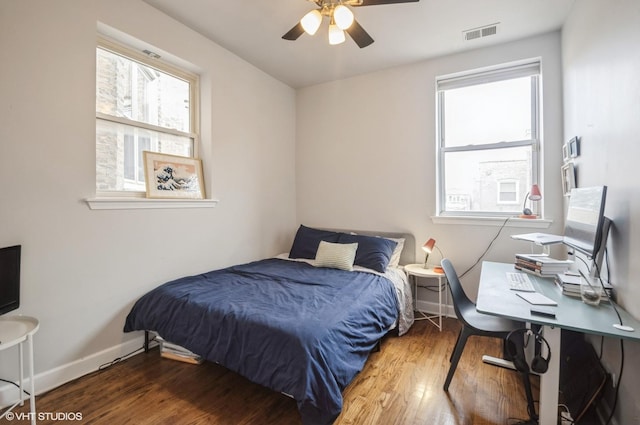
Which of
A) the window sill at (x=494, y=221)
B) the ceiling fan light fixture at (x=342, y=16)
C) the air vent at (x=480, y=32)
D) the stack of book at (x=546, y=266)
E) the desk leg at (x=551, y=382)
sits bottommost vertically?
the desk leg at (x=551, y=382)

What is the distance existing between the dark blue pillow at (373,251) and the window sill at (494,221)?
0.60 meters

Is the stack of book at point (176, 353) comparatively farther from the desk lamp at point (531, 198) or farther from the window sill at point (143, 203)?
the desk lamp at point (531, 198)

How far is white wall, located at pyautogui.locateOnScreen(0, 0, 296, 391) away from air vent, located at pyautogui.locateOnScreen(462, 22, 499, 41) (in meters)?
2.44

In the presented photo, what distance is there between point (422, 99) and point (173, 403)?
349cm

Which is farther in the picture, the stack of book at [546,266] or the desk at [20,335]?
the stack of book at [546,266]

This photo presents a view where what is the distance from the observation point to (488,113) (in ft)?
10.1

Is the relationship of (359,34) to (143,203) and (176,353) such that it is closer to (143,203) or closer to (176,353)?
(143,203)

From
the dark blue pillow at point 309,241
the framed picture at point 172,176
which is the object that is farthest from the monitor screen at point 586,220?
the framed picture at point 172,176

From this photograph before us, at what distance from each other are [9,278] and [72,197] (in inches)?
23.3

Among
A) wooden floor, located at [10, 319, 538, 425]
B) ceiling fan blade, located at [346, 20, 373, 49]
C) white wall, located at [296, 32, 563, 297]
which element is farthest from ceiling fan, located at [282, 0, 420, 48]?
wooden floor, located at [10, 319, 538, 425]

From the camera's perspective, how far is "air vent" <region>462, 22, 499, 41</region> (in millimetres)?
2625

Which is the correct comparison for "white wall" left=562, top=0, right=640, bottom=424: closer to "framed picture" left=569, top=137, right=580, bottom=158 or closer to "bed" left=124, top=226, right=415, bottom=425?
"framed picture" left=569, top=137, right=580, bottom=158

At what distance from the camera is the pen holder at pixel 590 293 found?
1.49 m

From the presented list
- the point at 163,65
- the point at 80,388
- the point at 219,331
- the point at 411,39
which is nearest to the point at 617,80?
the point at 411,39
